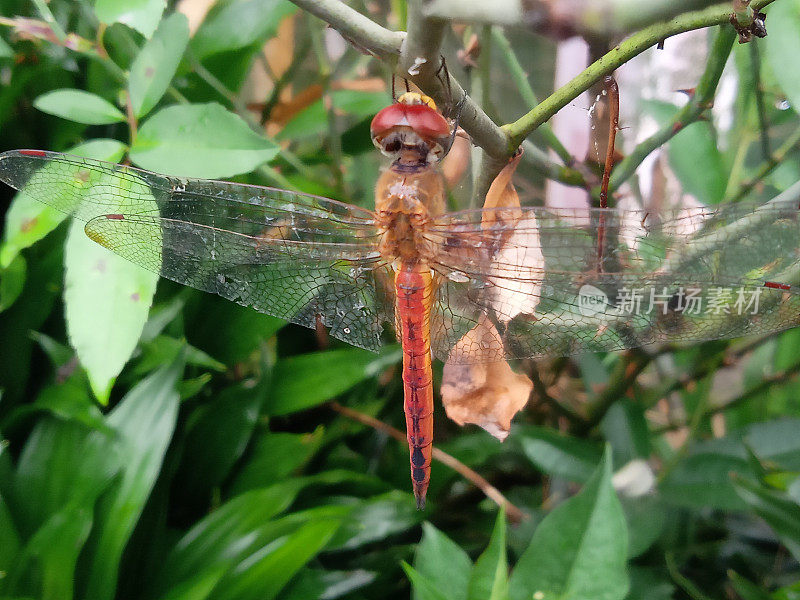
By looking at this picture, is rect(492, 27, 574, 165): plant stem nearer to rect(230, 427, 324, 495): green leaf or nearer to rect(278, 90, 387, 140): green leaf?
rect(278, 90, 387, 140): green leaf

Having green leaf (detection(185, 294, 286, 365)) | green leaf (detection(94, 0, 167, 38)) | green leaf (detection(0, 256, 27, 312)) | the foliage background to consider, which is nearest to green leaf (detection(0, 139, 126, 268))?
the foliage background

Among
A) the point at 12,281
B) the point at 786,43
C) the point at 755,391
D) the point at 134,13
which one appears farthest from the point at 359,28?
the point at 755,391

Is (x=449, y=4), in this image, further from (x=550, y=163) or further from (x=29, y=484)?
(x=29, y=484)

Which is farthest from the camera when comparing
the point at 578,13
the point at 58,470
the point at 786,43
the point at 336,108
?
the point at 336,108

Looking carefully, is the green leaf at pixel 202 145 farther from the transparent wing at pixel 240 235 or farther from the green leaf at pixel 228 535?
the green leaf at pixel 228 535

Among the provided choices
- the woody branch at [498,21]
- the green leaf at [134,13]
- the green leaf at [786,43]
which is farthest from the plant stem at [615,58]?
the green leaf at [134,13]

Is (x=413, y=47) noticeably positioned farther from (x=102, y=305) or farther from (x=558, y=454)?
(x=558, y=454)
